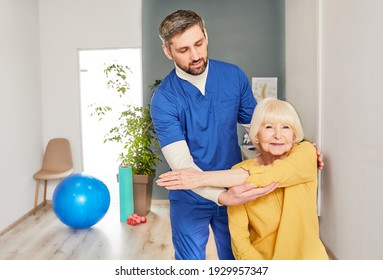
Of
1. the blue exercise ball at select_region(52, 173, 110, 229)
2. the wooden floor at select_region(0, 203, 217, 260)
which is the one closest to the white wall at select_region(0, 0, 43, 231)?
the wooden floor at select_region(0, 203, 217, 260)

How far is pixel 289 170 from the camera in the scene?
1.45 m

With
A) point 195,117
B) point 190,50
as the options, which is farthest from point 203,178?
point 190,50

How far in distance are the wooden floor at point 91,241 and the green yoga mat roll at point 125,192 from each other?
0.36 feet

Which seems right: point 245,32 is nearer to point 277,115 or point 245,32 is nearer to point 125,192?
point 125,192

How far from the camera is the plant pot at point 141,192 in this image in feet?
14.0

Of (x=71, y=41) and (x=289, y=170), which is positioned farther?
(x=71, y=41)

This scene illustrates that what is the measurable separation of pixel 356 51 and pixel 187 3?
312 centimetres

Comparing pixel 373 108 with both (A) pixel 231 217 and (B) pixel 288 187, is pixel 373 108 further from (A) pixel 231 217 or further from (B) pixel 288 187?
(A) pixel 231 217

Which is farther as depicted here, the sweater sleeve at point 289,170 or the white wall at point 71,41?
the white wall at point 71,41

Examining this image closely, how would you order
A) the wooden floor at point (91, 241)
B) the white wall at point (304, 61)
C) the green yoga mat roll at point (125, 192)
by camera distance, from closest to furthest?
1. the white wall at point (304, 61)
2. the wooden floor at point (91, 241)
3. the green yoga mat roll at point (125, 192)

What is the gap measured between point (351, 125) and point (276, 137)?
399 millimetres

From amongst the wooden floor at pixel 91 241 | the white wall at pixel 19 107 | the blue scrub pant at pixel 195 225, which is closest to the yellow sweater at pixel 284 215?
the blue scrub pant at pixel 195 225

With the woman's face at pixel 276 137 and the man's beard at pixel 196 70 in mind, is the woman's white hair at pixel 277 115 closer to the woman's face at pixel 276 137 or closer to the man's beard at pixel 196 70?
the woman's face at pixel 276 137

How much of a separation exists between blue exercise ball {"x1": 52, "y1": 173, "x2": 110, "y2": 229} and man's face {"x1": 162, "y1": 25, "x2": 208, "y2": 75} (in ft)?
7.27
